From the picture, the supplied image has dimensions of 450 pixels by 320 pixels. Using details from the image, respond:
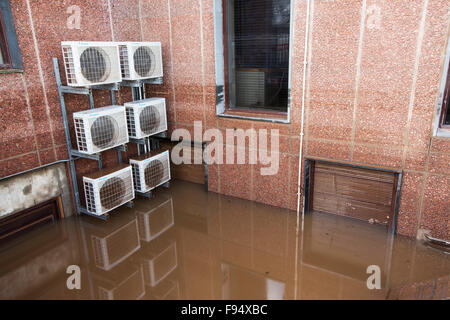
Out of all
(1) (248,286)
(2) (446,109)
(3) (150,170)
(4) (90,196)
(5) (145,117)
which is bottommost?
(1) (248,286)

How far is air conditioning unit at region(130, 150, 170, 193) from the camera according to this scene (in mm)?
4637

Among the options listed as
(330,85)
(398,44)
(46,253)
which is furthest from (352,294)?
(46,253)

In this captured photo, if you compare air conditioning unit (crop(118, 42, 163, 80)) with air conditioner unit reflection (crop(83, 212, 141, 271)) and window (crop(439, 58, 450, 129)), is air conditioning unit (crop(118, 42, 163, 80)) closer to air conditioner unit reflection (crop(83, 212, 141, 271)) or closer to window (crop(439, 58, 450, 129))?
air conditioner unit reflection (crop(83, 212, 141, 271))

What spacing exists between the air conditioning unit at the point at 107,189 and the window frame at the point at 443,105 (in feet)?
12.1

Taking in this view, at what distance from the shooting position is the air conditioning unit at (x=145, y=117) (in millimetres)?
4430

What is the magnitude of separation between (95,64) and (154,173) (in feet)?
5.71

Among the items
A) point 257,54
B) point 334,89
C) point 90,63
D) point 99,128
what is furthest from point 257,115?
point 90,63

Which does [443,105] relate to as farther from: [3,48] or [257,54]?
[3,48]

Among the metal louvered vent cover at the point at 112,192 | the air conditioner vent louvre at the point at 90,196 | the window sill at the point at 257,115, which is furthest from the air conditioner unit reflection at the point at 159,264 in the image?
the window sill at the point at 257,115

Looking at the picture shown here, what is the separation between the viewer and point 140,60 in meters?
4.40

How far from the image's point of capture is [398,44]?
130 inches

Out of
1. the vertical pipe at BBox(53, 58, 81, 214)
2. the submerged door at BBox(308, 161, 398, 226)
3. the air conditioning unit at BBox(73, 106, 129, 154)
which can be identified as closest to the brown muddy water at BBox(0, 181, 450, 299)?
the submerged door at BBox(308, 161, 398, 226)
